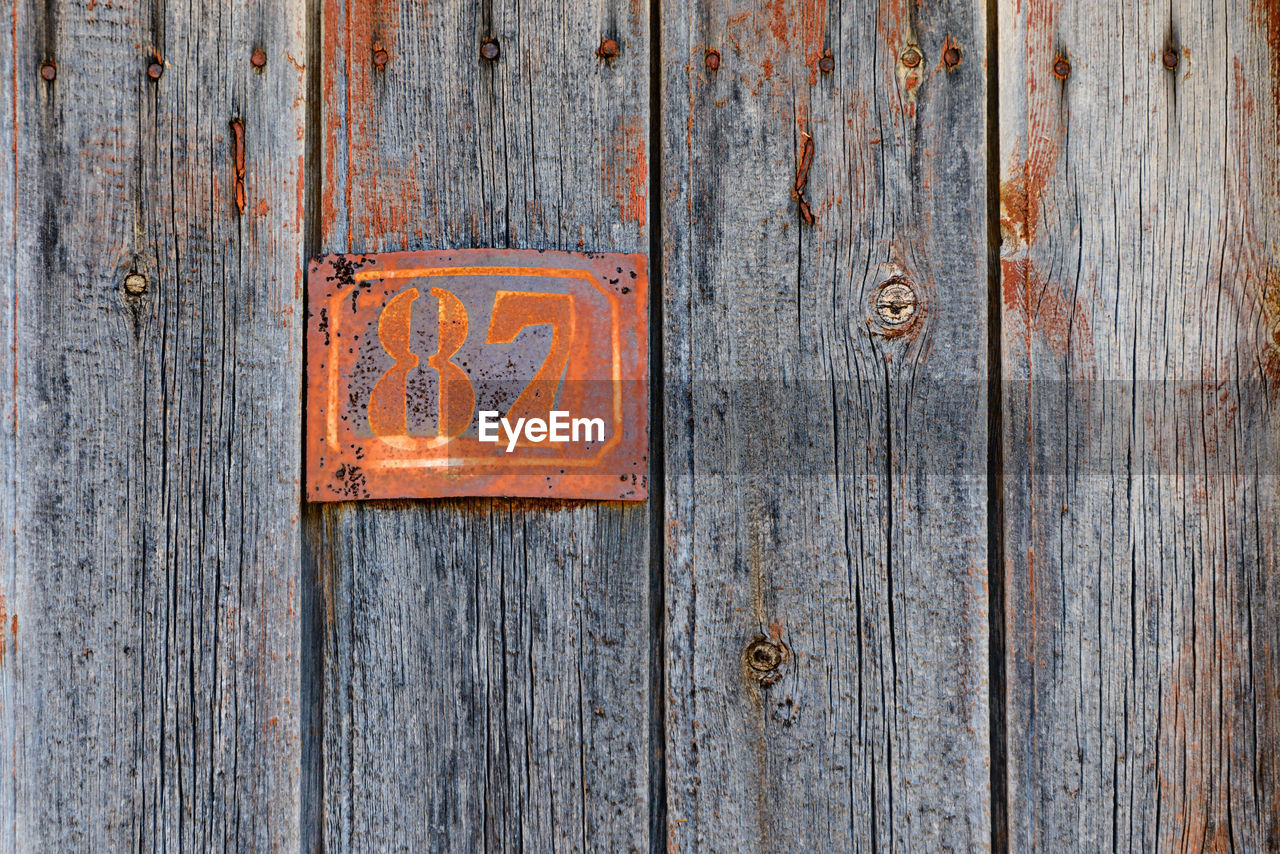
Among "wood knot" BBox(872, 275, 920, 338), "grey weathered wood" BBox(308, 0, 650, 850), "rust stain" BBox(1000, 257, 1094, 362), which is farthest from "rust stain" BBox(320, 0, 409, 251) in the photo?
"rust stain" BBox(1000, 257, 1094, 362)

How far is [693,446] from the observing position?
3.38 ft

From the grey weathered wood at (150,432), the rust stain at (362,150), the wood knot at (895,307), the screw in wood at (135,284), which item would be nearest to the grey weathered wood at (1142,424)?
the wood knot at (895,307)

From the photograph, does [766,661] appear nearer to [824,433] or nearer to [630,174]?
[824,433]

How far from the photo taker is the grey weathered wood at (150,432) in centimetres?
102

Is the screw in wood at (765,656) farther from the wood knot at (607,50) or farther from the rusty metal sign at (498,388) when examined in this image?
the wood knot at (607,50)

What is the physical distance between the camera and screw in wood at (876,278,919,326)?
1032mm

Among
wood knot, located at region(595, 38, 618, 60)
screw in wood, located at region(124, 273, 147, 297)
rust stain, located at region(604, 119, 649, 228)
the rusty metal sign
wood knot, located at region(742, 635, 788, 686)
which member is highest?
wood knot, located at region(595, 38, 618, 60)

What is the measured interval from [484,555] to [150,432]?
1.53 feet

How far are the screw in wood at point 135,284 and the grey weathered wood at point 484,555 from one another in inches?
9.6

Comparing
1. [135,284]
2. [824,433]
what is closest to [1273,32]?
[824,433]

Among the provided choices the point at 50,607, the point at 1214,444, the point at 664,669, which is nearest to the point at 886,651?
the point at 664,669

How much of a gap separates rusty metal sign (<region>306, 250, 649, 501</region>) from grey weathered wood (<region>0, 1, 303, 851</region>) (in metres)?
0.11

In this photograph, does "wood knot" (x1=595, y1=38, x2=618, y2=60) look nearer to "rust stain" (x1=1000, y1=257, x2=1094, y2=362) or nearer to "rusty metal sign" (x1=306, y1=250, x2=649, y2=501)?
"rusty metal sign" (x1=306, y1=250, x2=649, y2=501)

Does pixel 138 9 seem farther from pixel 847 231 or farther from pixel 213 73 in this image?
pixel 847 231
